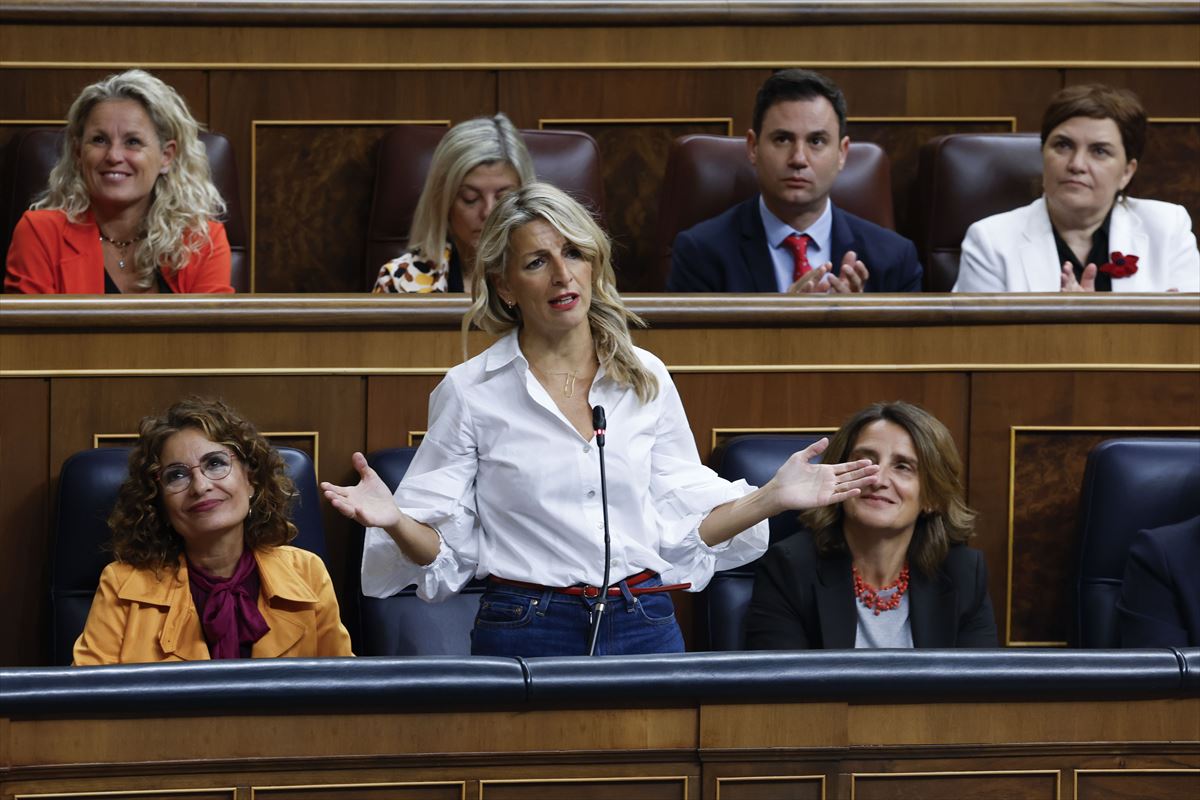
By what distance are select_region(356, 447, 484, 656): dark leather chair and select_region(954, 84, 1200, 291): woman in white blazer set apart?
80cm

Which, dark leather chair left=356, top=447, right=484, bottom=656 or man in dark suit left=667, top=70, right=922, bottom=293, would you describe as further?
man in dark suit left=667, top=70, right=922, bottom=293

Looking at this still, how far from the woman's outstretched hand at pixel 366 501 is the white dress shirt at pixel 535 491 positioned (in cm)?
5

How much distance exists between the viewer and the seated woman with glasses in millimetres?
1480

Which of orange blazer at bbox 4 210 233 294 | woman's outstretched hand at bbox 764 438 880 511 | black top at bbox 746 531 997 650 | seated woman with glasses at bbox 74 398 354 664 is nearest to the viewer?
woman's outstretched hand at bbox 764 438 880 511

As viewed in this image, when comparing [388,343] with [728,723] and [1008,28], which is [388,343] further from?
[1008,28]

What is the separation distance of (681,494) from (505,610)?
18cm

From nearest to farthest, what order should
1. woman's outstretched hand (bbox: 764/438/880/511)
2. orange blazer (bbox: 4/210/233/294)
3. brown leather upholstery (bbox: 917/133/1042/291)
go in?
1. woman's outstretched hand (bbox: 764/438/880/511)
2. orange blazer (bbox: 4/210/233/294)
3. brown leather upholstery (bbox: 917/133/1042/291)

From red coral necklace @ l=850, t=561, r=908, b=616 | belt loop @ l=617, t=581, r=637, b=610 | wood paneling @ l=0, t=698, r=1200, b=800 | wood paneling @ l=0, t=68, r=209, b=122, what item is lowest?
wood paneling @ l=0, t=698, r=1200, b=800

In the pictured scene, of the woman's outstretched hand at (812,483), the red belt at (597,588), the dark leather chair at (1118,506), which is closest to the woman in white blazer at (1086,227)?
the dark leather chair at (1118,506)

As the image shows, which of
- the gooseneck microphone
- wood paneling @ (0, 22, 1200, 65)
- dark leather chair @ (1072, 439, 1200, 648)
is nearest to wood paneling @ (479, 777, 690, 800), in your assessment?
the gooseneck microphone

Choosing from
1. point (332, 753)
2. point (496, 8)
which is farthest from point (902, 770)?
Answer: point (496, 8)

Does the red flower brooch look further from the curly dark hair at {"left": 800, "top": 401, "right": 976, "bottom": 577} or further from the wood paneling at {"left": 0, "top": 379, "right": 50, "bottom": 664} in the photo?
the wood paneling at {"left": 0, "top": 379, "right": 50, "bottom": 664}

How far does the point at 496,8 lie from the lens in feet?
7.65

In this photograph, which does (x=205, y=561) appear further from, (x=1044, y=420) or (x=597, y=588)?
(x=1044, y=420)
